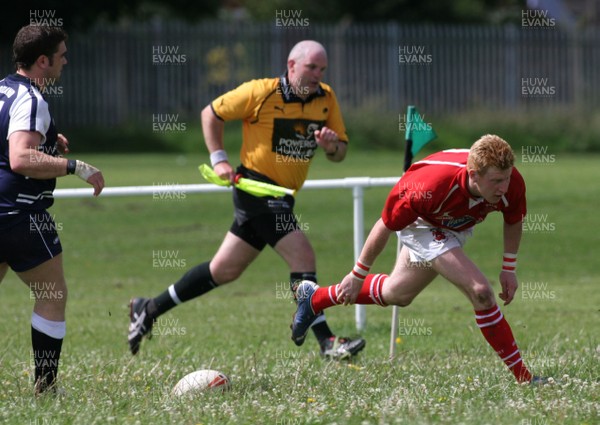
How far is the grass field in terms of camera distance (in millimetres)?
5699

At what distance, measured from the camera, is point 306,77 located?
826 centimetres

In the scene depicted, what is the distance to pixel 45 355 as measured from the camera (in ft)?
21.6

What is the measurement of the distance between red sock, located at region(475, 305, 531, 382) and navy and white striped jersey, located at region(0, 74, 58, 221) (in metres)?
2.57

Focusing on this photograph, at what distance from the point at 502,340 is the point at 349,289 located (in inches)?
39.6

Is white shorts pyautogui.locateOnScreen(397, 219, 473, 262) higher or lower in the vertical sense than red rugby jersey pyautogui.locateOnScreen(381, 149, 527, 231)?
lower

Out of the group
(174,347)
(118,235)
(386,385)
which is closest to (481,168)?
(386,385)

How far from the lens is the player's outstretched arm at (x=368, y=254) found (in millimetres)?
6570

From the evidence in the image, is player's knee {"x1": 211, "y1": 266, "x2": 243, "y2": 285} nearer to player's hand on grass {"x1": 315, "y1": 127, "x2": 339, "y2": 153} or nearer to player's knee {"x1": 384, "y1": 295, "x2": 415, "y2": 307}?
player's hand on grass {"x1": 315, "y1": 127, "x2": 339, "y2": 153}

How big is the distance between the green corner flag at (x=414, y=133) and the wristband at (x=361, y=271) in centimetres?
118
